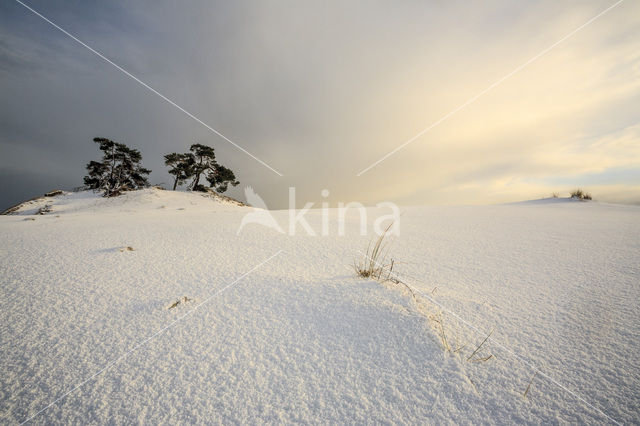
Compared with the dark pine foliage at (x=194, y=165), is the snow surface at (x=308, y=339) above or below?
below

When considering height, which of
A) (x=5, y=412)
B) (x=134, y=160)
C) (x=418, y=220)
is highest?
(x=134, y=160)

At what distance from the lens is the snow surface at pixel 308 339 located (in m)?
0.74

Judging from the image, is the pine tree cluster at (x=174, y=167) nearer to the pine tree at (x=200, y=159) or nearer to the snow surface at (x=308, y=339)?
the pine tree at (x=200, y=159)

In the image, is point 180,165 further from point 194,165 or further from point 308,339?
point 308,339

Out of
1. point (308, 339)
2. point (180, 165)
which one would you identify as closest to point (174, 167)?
point (180, 165)

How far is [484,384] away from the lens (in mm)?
785

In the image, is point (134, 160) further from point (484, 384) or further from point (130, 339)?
point (484, 384)

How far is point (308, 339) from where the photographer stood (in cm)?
101

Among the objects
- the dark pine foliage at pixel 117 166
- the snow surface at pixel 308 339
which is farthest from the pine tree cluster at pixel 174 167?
the snow surface at pixel 308 339

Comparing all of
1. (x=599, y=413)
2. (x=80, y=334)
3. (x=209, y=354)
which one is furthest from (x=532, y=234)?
(x=80, y=334)

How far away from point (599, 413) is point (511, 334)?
33 cm

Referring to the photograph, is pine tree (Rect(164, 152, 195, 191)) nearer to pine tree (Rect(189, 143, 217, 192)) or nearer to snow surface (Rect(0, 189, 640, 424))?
pine tree (Rect(189, 143, 217, 192))

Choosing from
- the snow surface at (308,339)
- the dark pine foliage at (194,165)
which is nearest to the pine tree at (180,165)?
the dark pine foliage at (194,165)

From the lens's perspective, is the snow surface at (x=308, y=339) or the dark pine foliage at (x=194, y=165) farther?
the dark pine foliage at (x=194, y=165)
